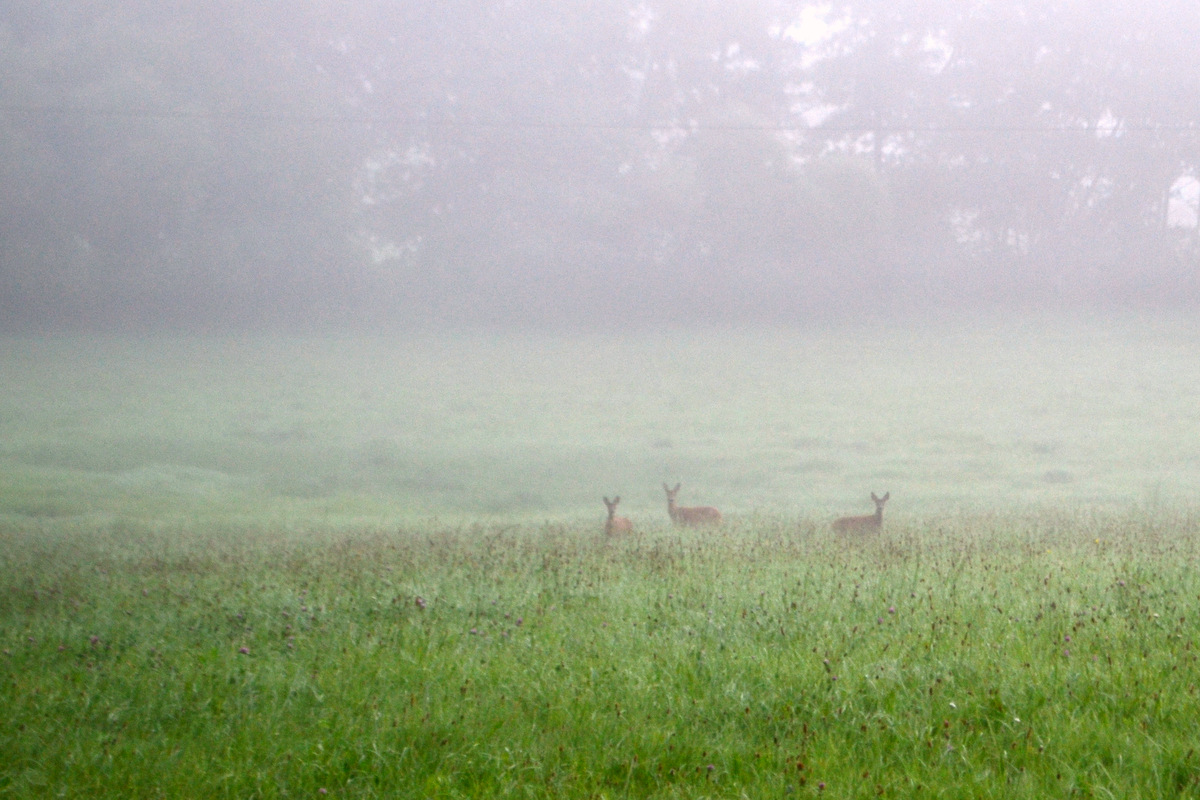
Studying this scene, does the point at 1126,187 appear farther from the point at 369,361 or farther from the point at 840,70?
the point at 369,361

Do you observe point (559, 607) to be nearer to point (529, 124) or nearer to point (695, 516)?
point (695, 516)

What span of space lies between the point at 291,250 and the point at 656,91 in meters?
13.4

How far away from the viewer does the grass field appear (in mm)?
4969

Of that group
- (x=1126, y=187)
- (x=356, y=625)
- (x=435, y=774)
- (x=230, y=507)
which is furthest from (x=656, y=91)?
(x=435, y=774)

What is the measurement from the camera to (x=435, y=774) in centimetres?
486

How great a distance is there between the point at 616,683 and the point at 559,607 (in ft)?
7.29

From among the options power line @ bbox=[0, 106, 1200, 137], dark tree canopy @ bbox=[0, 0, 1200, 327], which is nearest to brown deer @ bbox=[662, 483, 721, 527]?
dark tree canopy @ bbox=[0, 0, 1200, 327]

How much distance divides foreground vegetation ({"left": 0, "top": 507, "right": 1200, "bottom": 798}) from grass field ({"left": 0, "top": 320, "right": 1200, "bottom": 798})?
25 mm

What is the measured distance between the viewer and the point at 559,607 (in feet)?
26.7

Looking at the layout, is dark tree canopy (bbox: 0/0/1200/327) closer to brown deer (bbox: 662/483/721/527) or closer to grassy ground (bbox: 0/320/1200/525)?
grassy ground (bbox: 0/320/1200/525)

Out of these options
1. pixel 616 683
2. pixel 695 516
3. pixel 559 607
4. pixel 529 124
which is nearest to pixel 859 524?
pixel 695 516

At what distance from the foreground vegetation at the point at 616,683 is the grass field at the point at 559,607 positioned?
1.0 inches

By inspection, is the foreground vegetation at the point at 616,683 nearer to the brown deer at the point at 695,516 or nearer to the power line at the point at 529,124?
the brown deer at the point at 695,516

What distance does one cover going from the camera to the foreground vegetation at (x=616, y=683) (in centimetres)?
484
